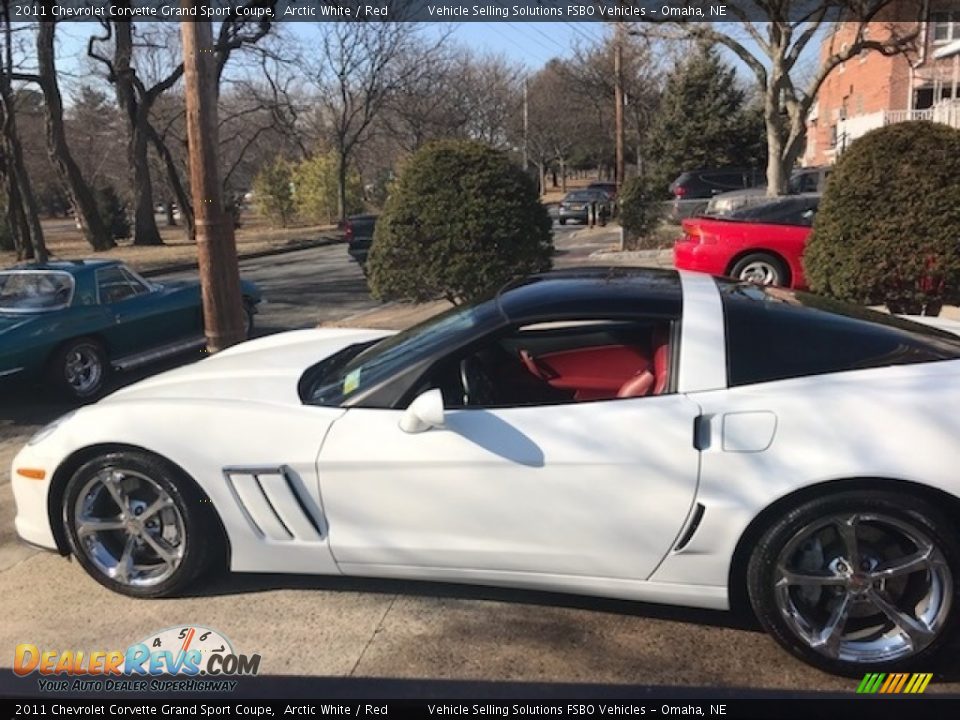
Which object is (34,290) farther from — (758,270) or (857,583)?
(758,270)

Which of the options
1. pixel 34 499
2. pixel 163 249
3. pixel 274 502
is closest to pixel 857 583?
pixel 274 502

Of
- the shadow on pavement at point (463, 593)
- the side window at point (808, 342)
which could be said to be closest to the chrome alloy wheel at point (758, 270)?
the side window at point (808, 342)

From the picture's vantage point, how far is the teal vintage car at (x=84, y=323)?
686cm

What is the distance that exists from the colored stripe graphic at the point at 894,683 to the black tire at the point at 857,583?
0.08 ft

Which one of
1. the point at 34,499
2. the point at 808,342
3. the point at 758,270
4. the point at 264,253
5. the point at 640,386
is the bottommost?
the point at 264,253

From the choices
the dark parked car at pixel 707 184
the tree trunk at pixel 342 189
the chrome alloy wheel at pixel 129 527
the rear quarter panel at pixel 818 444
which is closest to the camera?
the rear quarter panel at pixel 818 444

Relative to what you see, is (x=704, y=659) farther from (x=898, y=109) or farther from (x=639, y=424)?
(x=898, y=109)

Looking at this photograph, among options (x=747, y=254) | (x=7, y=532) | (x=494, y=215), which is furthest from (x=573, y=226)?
(x=7, y=532)

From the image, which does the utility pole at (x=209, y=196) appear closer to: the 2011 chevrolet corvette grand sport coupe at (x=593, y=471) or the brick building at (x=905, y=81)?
the 2011 chevrolet corvette grand sport coupe at (x=593, y=471)

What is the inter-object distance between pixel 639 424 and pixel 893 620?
1057 mm

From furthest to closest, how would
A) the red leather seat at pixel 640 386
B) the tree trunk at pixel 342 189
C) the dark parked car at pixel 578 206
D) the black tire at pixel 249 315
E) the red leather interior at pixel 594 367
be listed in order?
1. the tree trunk at pixel 342 189
2. the dark parked car at pixel 578 206
3. the black tire at pixel 249 315
4. the red leather interior at pixel 594 367
5. the red leather seat at pixel 640 386

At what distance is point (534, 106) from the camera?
56219mm

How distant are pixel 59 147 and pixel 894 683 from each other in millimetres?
27739

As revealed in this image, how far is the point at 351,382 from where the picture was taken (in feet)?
10.6
